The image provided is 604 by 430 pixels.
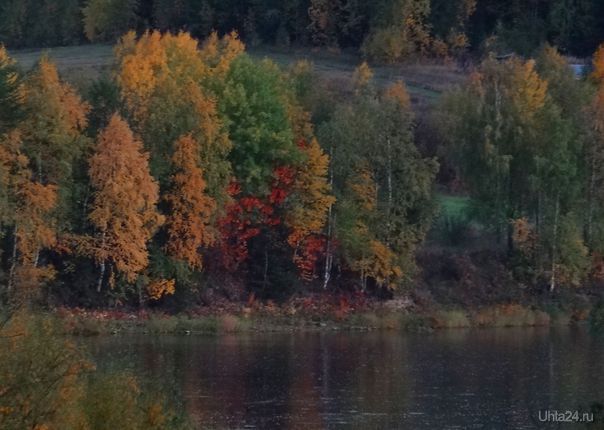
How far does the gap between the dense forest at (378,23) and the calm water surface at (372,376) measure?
4497 centimetres

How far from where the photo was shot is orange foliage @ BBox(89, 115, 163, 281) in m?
58.1

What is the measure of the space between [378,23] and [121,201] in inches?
1877

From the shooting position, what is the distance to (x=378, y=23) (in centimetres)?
10119

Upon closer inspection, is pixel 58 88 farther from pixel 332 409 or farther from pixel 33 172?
pixel 332 409

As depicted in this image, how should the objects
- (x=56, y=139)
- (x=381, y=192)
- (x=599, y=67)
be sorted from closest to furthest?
(x=56, y=139)
(x=381, y=192)
(x=599, y=67)

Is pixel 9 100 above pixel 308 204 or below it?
above

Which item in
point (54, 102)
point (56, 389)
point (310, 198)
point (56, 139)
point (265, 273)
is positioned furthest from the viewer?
point (310, 198)

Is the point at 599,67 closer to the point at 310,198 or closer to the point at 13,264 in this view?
the point at 310,198

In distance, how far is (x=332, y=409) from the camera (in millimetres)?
37531

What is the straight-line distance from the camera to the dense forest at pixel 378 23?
100 metres

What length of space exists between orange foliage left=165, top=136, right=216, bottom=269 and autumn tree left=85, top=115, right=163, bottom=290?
68.6 inches

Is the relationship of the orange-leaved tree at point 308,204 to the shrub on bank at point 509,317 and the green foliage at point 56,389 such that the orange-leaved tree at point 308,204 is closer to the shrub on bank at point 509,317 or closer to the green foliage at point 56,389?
the shrub on bank at point 509,317

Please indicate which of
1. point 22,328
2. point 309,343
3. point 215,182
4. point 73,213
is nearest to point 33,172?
point 73,213

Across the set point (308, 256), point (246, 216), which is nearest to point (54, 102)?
point (246, 216)
